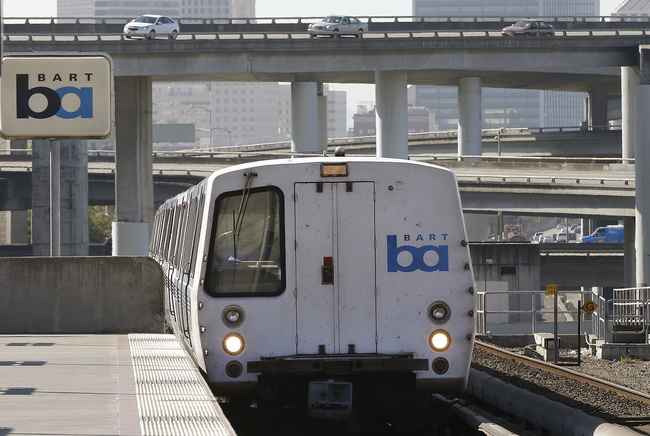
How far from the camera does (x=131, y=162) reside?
189 ft

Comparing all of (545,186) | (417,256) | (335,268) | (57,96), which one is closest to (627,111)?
(545,186)

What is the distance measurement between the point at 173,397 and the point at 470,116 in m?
66.2

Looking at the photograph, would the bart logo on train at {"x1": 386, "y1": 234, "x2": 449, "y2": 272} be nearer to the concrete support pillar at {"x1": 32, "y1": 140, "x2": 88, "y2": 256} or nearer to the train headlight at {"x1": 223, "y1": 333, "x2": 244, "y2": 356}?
the train headlight at {"x1": 223, "y1": 333, "x2": 244, "y2": 356}

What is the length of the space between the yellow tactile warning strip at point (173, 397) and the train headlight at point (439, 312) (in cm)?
234

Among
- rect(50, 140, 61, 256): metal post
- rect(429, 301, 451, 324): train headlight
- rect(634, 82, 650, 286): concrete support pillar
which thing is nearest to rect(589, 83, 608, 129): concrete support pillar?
rect(634, 82, 650, 286): concrete support pillar

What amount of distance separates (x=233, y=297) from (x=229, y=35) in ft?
162

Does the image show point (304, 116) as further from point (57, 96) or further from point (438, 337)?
point (438, 337)

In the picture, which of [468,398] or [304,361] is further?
[468,398]

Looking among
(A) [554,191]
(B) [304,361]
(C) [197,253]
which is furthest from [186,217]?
(A) [554,191]

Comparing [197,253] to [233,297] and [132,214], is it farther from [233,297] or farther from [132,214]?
[132,214]

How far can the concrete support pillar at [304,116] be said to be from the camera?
6675cm

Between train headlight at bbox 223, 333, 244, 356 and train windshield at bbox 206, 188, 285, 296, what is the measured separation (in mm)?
431

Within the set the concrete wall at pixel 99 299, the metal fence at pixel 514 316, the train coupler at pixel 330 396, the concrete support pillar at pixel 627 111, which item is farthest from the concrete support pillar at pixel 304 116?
the train coupler at pixel 330 396

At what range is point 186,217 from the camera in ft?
44.8
